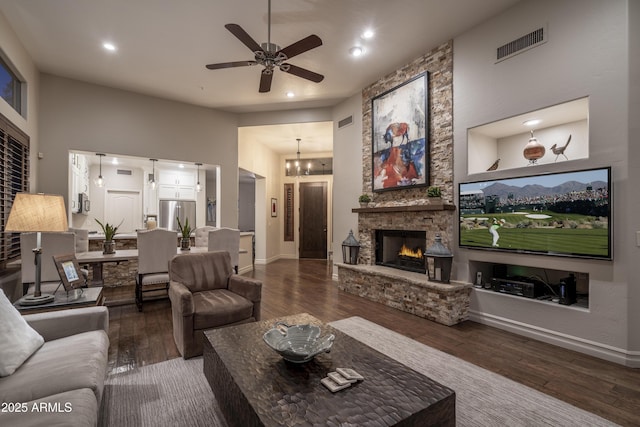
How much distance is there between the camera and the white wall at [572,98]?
2.59 meters

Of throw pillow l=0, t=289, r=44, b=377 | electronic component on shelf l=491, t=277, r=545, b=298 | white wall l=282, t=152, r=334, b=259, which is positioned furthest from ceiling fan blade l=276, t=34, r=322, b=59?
white wall l=282, t=152, r=334, b=259

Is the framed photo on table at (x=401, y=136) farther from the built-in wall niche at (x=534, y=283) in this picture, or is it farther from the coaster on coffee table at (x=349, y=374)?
the coaster on coffee table at (x=349, y=374)

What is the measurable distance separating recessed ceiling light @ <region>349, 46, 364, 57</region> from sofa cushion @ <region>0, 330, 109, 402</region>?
4.26m

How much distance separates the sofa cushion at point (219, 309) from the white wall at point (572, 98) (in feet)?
9.31

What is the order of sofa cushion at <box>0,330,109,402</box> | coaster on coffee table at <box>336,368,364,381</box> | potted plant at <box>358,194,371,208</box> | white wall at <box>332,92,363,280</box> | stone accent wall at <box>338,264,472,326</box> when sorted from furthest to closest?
1. white wall at <box>332,92,363,280</box>
2. potted plant at <box>358,194,371,208</box>
3. stone accent wall at <box>338,264,472,326</box>
4. coaster on coffee table at <box>336,368,364,381</box>
5. sofa cushion at <box>0,330,109,402</box>

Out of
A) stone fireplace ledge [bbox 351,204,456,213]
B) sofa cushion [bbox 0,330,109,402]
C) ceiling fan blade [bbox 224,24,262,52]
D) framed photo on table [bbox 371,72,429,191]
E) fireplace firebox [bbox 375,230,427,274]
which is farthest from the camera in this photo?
fireplace firebox [bbox 375,230,427,274]

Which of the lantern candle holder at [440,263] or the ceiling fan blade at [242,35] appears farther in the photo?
the lantern candle holder at [440,263]

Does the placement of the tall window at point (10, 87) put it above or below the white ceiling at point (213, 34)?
below

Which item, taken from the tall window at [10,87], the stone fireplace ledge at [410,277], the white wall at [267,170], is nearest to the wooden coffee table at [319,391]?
the stone fireplace ledge at [410,277]

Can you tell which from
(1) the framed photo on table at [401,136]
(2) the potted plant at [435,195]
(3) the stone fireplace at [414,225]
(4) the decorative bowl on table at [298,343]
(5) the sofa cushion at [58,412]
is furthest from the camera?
(1) the framed photo on table at [401,136]

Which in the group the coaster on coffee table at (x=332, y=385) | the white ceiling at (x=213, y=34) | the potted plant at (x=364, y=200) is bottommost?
the coaster on coffee table at (x=332, y=385)

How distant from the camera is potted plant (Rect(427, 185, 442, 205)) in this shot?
156 inches

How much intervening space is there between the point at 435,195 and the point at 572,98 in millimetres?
1683

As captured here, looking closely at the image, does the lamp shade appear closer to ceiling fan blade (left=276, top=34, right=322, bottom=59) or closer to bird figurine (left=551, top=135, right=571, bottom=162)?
ceiling fan blade (left=276, top=34, right=322, bottom=59)
